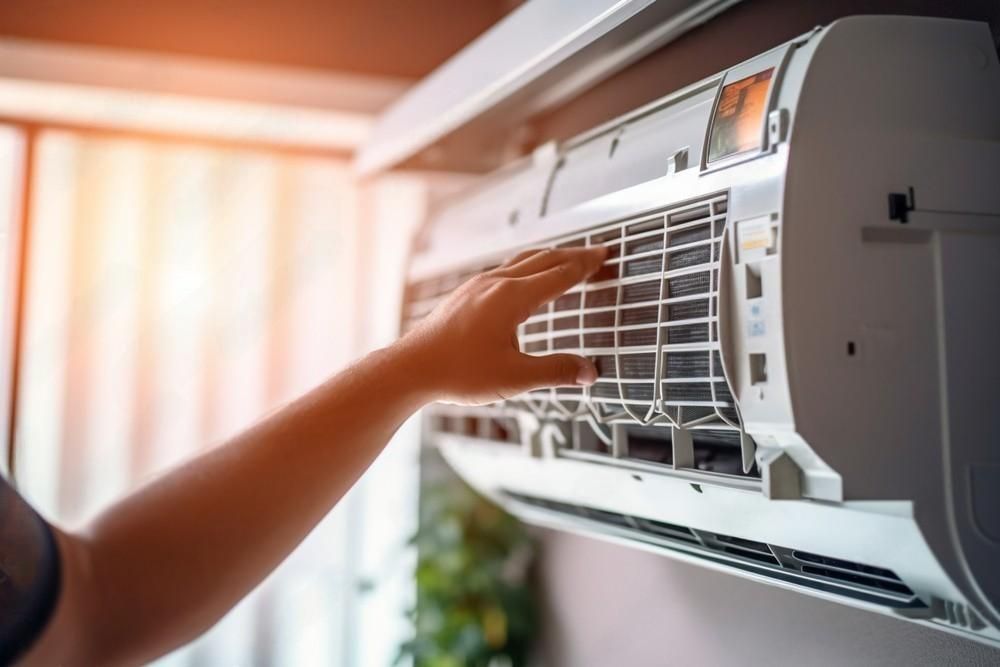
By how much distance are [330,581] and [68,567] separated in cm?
172

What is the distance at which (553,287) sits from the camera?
40.8 inches

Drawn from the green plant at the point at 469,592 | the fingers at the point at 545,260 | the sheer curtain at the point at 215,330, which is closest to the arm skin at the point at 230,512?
the fingers at the point at 545,260

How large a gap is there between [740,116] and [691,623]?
0.92m

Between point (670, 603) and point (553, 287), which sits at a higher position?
point (553, 287)

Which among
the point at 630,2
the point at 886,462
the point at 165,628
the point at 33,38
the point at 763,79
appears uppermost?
the point at 33,38

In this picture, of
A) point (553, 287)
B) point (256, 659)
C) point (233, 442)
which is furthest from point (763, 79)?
point (256, 659)

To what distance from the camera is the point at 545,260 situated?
1.07 m

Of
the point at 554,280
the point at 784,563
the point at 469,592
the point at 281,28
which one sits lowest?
the point at 469,592

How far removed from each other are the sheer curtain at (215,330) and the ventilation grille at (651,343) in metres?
1.17

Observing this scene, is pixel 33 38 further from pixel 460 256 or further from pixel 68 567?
pixel 68 567

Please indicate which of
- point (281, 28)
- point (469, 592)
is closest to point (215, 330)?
point (281, 28)

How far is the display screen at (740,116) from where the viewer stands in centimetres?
82

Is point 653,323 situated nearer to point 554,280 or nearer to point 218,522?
point 554,280

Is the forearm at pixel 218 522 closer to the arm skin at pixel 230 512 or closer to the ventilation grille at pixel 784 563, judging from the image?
the arm skin at pixel 230 512
